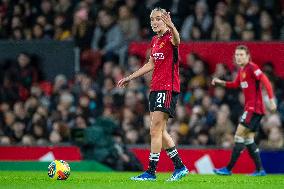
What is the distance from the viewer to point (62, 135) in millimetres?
18109

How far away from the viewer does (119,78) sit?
61.5 ft

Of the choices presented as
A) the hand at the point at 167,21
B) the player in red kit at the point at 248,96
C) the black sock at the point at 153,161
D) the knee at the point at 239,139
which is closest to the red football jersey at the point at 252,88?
the player in red kit at the point at 248,96

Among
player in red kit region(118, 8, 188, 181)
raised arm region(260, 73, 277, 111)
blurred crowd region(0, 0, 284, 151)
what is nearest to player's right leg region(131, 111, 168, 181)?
player in red kit region(118, 8, 188, 181)

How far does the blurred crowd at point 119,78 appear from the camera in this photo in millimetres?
17422

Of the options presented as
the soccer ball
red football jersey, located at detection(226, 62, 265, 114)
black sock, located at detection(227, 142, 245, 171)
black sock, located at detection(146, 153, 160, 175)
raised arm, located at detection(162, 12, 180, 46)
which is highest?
raised arm, located at detection(162, 12, 180, 46)

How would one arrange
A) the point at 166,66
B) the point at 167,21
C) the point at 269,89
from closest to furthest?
the point at 167,21 < the point at 166,66 < the point at 269,89

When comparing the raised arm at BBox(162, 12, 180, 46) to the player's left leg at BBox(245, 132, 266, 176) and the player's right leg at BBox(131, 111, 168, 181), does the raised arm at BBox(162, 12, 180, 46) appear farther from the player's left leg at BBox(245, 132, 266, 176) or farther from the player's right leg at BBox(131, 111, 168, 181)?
the player's left leg at BBox(245, 132, 266, 176)

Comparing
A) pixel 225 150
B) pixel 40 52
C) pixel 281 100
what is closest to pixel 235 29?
pixel 281 100

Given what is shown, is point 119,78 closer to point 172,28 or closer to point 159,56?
point 159,56

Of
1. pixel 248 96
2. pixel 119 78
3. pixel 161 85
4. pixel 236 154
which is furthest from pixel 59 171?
pixel 119 78

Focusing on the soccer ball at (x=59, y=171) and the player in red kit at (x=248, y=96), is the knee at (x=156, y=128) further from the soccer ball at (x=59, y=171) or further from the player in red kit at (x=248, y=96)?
the player in red kit at (x=248, y=96)

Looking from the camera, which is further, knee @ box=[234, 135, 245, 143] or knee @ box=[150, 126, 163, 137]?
knee @ box=[234, 135, 245, 143]

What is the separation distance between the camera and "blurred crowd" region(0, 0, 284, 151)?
1742 centimetres

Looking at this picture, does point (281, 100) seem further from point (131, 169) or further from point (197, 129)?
point (131, 169)
